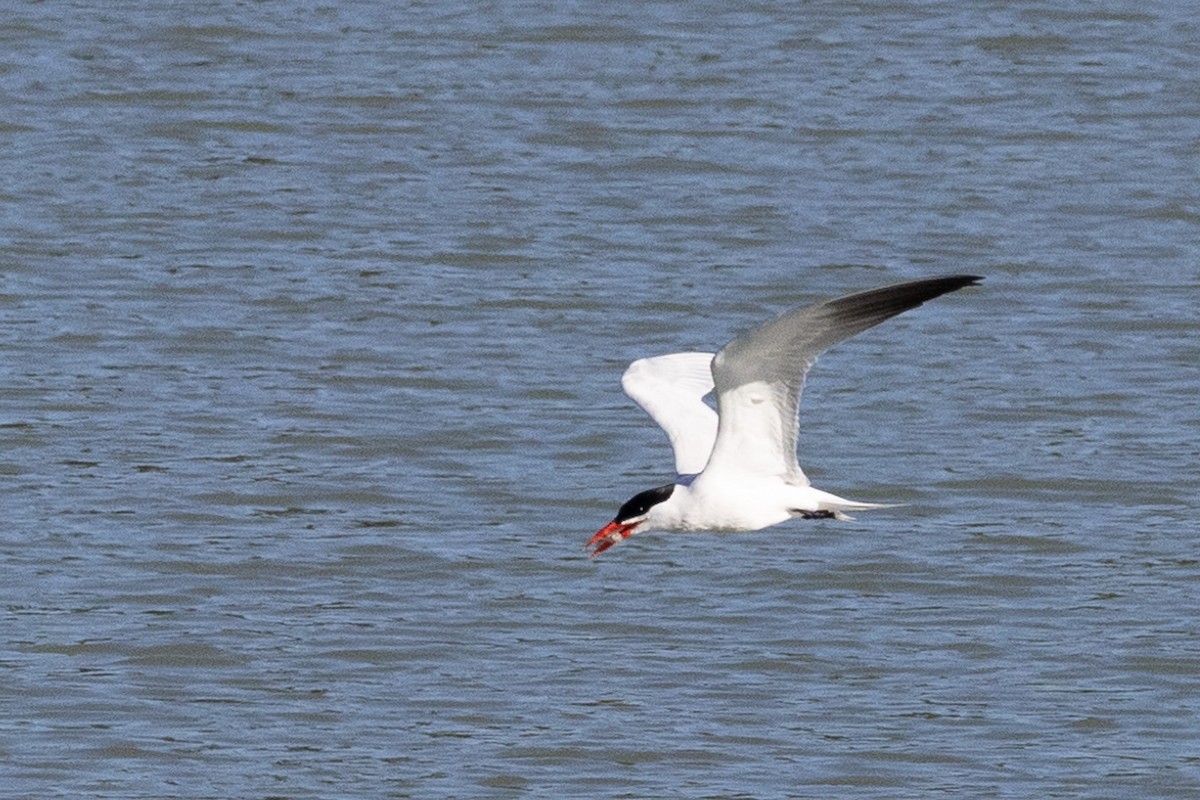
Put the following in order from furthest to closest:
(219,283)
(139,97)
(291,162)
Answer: (139,97) → (291,162) → (219,283)

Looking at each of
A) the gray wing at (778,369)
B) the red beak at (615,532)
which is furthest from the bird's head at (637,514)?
the gray wing at (778,369)

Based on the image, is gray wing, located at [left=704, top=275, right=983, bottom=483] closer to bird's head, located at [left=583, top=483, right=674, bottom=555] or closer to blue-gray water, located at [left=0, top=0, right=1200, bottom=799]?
bird's head, located at [left=583, top=483, right=674, bottom=555]

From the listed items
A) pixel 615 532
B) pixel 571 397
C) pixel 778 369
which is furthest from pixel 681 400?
pixel 571 397

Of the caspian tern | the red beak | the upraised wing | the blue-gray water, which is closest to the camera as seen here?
the caspian tern

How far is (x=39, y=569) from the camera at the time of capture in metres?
12.5

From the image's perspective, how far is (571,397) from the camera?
14883mm

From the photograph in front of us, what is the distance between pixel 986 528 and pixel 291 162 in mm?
7651

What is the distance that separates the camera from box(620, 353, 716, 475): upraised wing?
1055 centimetres

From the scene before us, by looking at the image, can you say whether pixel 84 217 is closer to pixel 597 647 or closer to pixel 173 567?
pixel 173 567

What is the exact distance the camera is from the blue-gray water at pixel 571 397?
1117 centimetres

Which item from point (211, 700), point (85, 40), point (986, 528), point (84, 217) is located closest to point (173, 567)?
point (211, 700)

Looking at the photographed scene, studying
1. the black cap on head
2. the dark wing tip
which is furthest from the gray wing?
the black cap on head

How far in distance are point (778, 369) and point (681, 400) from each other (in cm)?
146

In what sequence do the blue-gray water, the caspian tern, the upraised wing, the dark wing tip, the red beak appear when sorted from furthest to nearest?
the blue-gray water < the upraised wing < the red beak < the caspian tern < the dark wing tip
